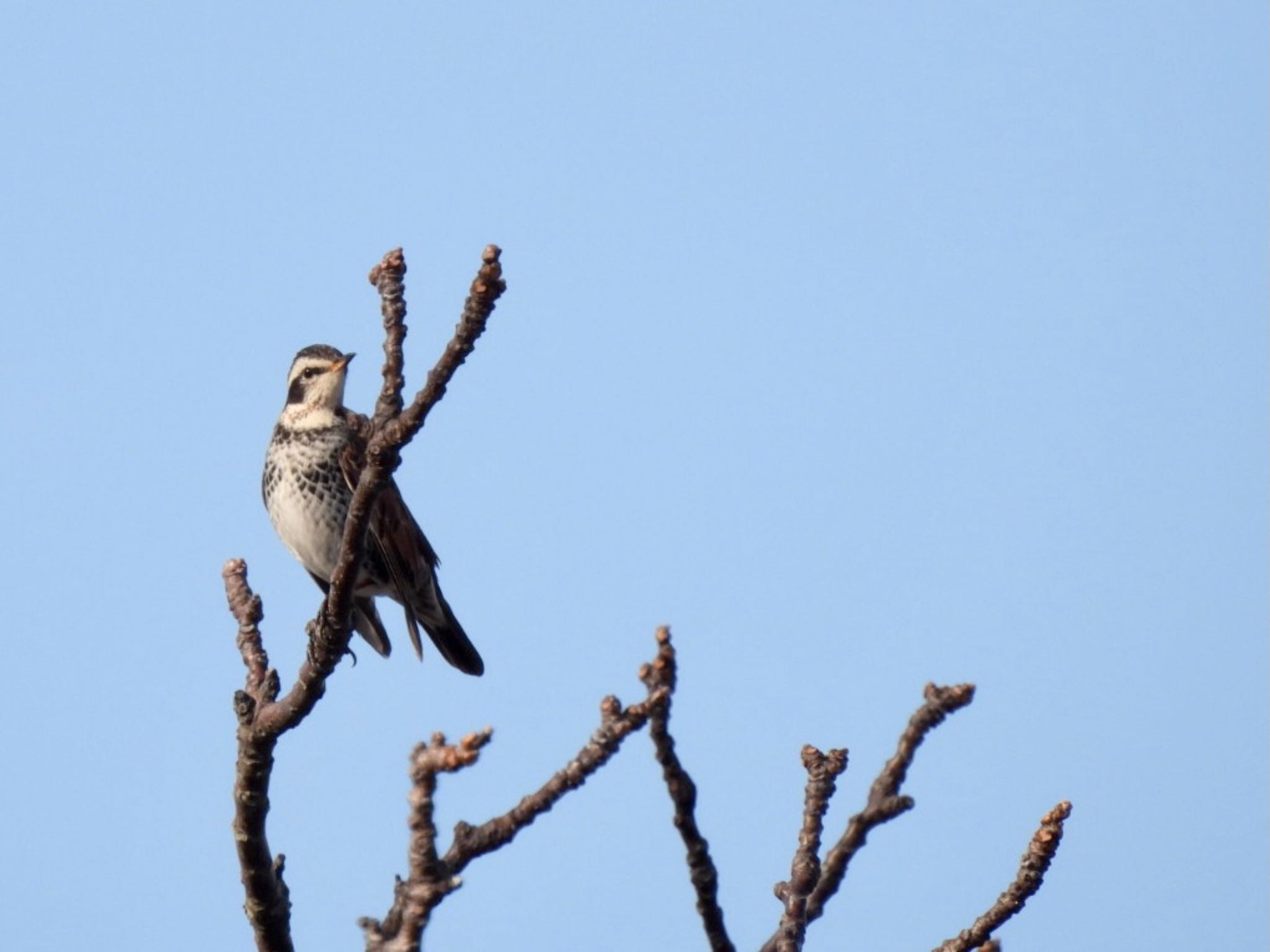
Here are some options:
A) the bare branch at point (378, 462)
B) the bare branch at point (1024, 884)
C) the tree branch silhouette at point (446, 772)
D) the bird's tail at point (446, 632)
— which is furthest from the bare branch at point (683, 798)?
the bird's tail at point (446, 632)

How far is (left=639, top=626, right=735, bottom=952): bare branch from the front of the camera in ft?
14.6

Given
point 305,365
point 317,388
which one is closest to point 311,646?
point 317,388

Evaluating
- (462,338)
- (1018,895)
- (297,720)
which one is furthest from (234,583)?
(1018,895)

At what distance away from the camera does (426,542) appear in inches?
429

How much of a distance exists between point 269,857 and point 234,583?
1.30 metres

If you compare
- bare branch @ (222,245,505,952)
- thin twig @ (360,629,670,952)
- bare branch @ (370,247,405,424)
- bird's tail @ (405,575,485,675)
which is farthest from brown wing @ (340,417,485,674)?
thin twig @ (360,629,670,952)

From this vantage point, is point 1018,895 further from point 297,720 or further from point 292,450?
point 292,450

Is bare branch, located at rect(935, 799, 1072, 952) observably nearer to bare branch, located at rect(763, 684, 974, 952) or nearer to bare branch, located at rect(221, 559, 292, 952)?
bare branch, located at rect(763, 684, 974, 952)

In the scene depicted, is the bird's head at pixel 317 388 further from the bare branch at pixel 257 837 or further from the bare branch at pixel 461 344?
the bare branch at pixel 461 344

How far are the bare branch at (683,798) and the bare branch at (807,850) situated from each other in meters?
0.20

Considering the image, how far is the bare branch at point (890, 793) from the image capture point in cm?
543

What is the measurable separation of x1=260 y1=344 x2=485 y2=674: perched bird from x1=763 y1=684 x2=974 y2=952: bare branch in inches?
199

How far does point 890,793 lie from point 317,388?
6.24 metres

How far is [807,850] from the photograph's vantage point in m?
5.17
